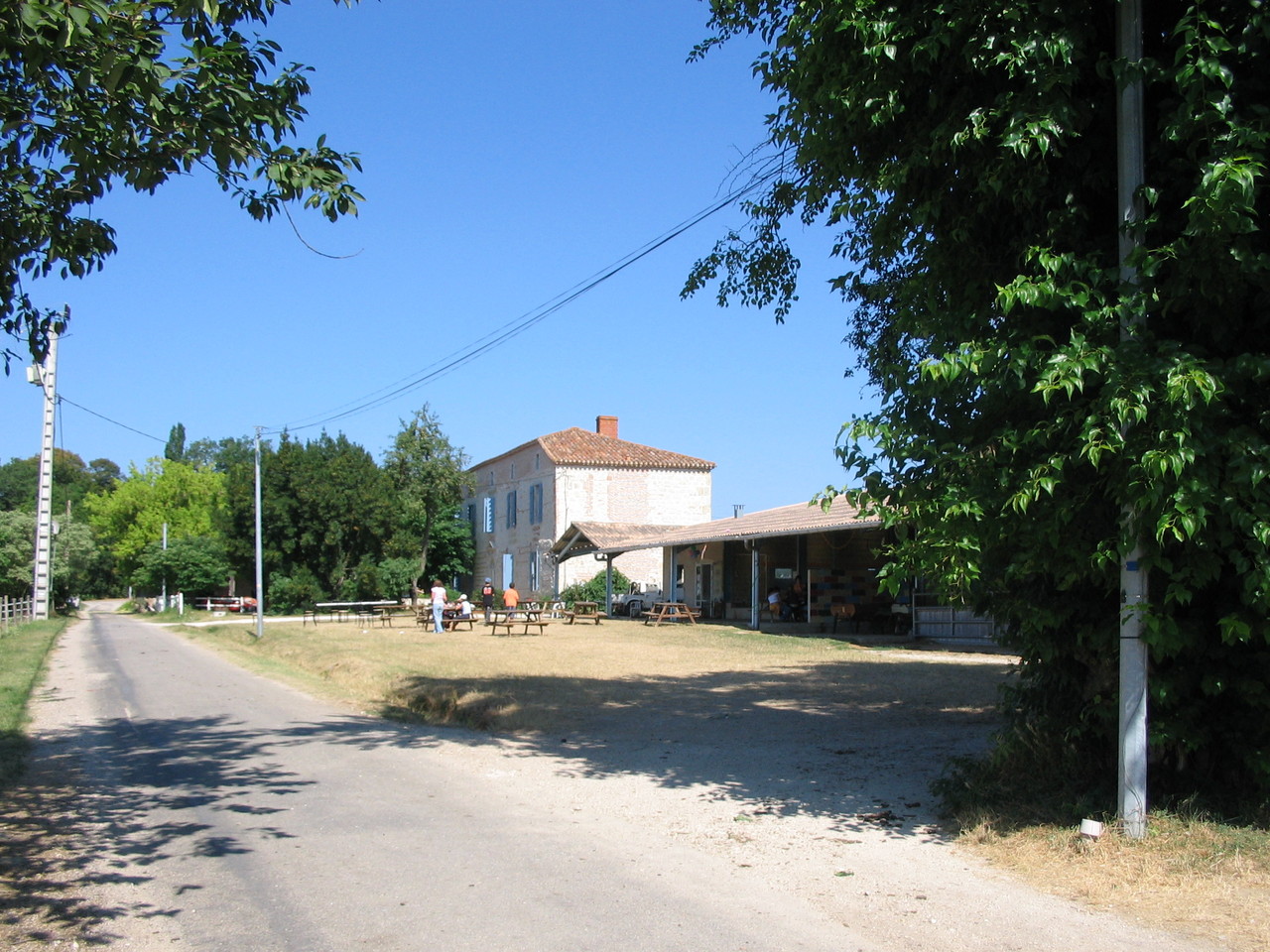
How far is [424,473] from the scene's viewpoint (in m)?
49.2

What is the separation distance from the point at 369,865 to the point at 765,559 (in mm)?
29632

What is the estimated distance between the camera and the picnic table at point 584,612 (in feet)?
116

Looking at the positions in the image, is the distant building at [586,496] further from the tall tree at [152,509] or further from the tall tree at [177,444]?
the tall tree at [177,444]

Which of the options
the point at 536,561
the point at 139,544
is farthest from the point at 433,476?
the point at 139,544

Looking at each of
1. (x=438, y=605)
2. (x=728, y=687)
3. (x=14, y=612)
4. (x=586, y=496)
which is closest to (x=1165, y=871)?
(x=728, y=687)

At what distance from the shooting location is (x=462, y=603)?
1298 inches

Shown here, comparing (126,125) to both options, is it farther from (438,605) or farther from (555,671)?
(438,605)

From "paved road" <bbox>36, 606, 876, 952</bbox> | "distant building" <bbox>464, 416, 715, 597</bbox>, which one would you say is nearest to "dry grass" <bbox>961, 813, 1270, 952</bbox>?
"paved road" <bbox>36, 606, 876, 952</bbox>

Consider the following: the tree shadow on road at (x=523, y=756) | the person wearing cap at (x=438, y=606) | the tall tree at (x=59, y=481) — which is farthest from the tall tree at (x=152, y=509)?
A: the tree shadow on road at (x=523, y=756)

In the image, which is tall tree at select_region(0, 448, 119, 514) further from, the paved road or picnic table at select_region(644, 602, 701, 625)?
the paved road

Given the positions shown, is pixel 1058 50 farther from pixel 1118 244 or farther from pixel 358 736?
pixel 358 736

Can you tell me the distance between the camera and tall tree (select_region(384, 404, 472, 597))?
48.8m

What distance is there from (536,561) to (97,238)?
133ft

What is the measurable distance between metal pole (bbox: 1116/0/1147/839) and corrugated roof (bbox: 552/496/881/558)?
16599 mm
